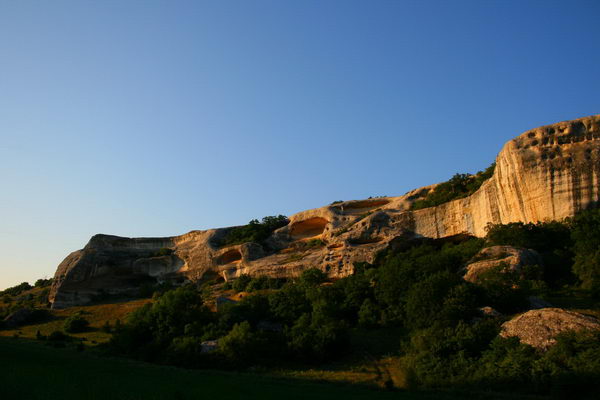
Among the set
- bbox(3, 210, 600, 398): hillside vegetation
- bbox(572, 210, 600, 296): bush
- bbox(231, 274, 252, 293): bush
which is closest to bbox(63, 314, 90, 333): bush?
bbox(3, 210, 600, 398): hillside vegetation

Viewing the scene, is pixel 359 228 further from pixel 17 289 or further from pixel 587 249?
pixel 17 289

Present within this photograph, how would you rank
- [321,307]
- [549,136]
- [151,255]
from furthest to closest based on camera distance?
[151,255]
[549,136]
[321,307]

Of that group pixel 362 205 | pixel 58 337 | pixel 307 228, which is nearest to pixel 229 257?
pixel 307 228

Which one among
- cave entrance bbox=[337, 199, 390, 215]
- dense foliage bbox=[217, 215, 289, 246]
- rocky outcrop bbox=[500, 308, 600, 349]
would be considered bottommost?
rocky outcrop bbox=[500, 308, 600, 349]

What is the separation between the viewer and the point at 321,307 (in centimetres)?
2236

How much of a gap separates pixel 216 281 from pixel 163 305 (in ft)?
60.4

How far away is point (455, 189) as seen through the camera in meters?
Result: 39.0

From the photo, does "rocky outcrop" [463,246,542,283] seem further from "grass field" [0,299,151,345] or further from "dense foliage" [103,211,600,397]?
"grass field" [0,299,151,345]

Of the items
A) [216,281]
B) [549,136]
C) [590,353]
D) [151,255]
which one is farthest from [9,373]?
[151,255]

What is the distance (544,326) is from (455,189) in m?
24.9

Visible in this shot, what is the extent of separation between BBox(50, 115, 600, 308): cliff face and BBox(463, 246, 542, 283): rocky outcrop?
14.7 ft

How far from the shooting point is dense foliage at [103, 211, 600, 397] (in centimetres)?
1358

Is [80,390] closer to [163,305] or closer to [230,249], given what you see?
[163,305]

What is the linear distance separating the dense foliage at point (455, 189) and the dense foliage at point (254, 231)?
44.7ft
